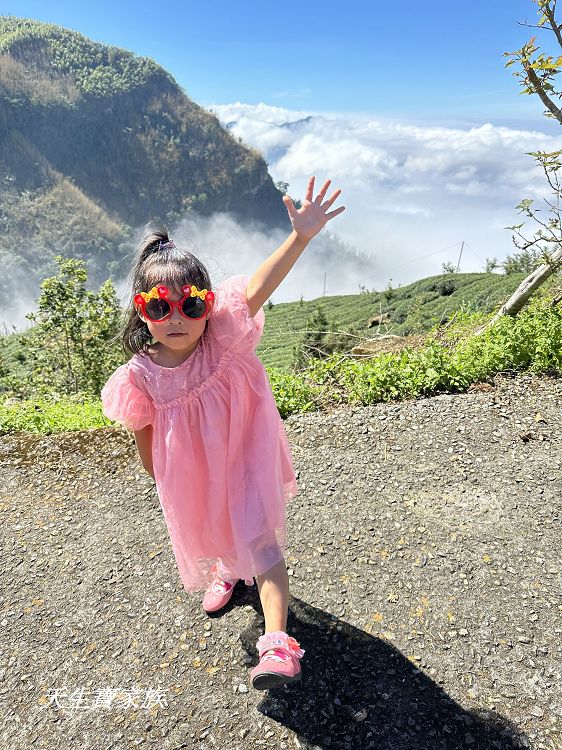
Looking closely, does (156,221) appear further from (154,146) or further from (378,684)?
(154,146)

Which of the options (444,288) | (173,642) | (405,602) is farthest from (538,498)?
(444,288)

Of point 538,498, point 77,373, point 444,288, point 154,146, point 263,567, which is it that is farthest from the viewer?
point 154,146

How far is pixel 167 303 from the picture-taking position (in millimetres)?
2012

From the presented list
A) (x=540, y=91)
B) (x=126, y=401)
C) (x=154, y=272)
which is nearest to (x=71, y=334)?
(x=540, y=91)

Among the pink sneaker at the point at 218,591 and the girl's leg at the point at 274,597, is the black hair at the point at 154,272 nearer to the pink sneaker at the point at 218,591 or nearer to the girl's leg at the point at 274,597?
the girl's leg at the point at 274,597

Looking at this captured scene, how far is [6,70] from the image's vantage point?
509 ft

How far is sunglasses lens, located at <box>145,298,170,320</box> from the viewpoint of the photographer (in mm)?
2010

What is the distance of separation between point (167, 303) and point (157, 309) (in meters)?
0.05

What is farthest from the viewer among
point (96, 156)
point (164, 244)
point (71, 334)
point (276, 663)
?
point (96, 156)

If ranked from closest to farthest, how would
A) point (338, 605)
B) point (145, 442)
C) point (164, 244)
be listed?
1. point (164, 244)
2. point (145, 442)
3. point (338, 605)

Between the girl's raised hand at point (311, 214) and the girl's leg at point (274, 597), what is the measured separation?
1.32 m

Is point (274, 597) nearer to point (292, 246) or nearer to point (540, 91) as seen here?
point (292, 246)

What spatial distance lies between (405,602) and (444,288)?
3186 centimetres

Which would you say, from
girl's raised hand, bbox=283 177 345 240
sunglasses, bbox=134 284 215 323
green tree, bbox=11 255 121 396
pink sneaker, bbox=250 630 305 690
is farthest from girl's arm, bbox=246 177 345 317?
green tree, bbox=11 255 121 396
